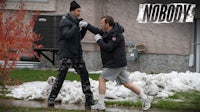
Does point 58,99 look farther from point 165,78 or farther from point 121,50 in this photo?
point 165,78

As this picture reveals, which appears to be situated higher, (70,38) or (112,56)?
(70,38)

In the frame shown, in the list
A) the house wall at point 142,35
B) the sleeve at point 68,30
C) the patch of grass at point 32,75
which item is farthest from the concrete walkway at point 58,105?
the house wall at point 142,35

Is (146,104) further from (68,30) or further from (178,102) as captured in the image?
(68,30)

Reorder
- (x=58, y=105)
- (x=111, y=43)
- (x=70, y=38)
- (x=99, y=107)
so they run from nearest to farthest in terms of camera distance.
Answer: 1. (x=111, y=43)
2. (x=99, y=107)
3. (x=70, y=38)
4. (x=58, y=105)

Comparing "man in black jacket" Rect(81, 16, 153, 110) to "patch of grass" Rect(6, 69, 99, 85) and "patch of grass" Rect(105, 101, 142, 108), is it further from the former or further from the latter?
"patch of grass" Rect(6, 69, 99, 85)

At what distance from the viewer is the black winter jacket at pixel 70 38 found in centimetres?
888

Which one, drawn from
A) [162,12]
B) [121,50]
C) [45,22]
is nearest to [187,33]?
[162,12]

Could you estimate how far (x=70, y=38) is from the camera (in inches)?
350

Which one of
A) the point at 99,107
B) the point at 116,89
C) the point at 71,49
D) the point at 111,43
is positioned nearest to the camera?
the point at 111,43

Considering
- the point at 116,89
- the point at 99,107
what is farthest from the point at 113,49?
the point at 116,89

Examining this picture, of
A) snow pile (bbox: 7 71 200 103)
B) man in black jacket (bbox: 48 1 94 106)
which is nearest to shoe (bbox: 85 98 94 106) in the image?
man in black jacket (bbox: 48 1 94 106)

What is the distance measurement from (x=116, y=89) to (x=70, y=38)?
83.5 inches

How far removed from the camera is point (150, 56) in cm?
1656

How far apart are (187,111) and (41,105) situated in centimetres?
266
